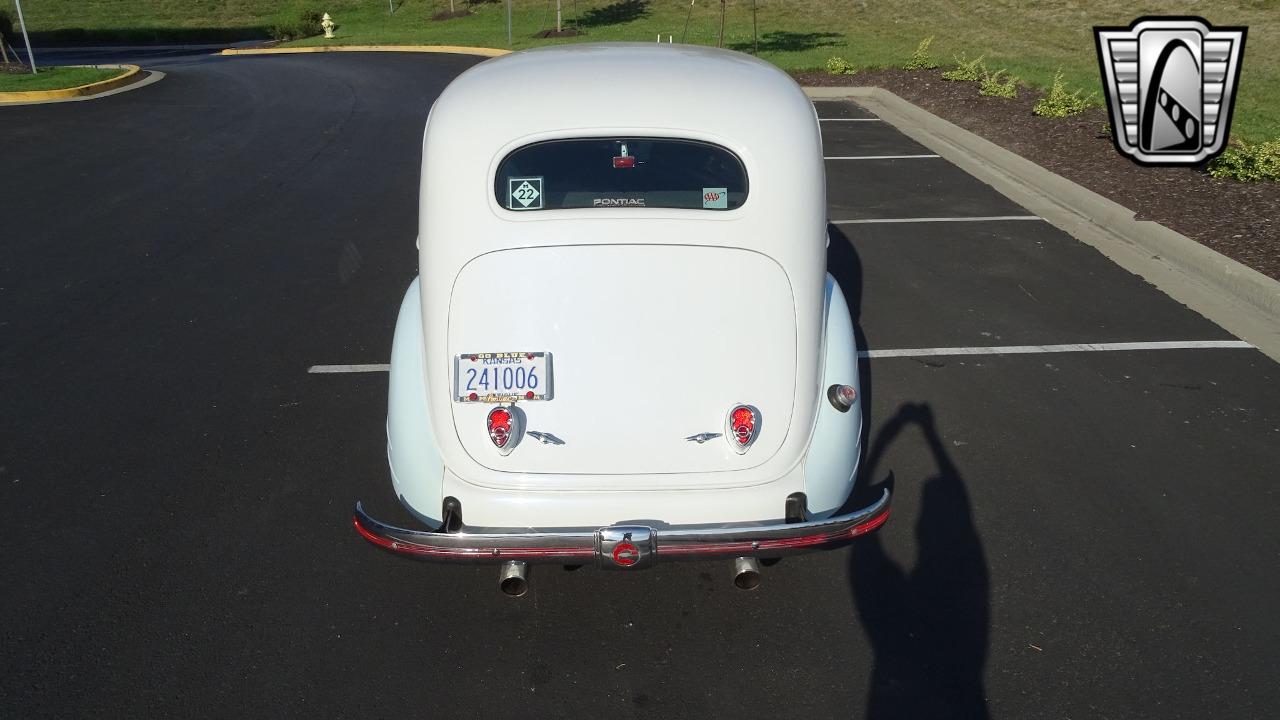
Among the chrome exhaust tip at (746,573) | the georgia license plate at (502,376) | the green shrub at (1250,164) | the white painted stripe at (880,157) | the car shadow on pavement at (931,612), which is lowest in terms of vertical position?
the car shadow on pavement at (931,612)

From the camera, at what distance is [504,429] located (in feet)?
11.4

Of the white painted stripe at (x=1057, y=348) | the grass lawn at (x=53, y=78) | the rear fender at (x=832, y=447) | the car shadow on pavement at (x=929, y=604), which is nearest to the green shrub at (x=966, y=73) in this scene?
the white painted stripe at (x=1057, y=348)

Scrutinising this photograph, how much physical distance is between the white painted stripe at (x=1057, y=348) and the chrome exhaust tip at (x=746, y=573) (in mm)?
2945

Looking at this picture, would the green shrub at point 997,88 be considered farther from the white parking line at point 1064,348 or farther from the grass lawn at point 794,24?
the white parking line at point 1064,348

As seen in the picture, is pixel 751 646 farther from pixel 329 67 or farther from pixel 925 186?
pixel 329 67

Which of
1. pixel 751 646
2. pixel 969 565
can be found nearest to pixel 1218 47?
pixel 969 565

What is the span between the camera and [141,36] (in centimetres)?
3603

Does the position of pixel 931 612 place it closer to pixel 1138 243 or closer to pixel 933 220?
pixel 1138 243

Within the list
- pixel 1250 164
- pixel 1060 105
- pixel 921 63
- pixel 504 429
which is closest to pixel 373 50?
pixel 921 63

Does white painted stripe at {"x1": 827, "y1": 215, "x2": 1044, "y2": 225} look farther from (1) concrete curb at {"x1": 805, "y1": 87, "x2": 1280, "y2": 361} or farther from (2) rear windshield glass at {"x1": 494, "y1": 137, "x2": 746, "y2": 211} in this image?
(2) rear windshield glass at {"x1": 494, "y1": 137, "x2": 746, "y2": 211}

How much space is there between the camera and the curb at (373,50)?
25.3 metres

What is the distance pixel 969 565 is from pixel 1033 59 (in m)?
19.9

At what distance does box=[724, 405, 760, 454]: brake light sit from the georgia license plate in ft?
2.36

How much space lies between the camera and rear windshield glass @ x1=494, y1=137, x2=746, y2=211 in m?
3.73
